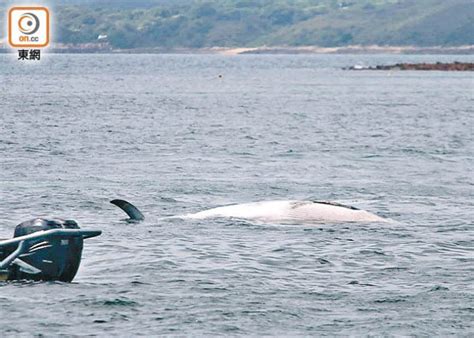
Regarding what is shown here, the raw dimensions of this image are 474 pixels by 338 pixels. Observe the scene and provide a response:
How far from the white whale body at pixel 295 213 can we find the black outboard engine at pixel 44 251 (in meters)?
9.54

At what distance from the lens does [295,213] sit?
32.9 meters

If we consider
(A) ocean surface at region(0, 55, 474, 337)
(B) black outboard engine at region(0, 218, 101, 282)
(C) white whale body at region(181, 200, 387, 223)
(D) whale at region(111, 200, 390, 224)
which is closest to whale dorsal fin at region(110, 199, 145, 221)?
(D) whale at region(111, 200, 390, 224)

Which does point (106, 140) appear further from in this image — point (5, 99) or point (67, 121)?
point (5, 99)

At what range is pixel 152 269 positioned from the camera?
2630cm

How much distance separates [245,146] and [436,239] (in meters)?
31.3

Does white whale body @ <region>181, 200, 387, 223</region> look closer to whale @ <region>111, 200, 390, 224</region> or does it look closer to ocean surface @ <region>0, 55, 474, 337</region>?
whale @ <region>111, 200, 390, 224</region>

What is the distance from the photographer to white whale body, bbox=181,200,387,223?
32.8m

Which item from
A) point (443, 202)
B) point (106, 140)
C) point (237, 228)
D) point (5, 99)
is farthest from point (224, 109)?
point (237, 228)

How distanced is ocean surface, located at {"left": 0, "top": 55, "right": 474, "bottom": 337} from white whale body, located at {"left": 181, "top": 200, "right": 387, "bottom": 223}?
58cm

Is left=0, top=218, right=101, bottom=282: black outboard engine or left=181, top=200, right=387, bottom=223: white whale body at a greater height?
left=0, top=218, right=101, bottom=282: black outboard engine

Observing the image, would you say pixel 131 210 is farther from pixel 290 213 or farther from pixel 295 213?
pixel 295 213

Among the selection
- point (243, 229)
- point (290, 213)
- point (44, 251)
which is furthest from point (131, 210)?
point (44, 251)

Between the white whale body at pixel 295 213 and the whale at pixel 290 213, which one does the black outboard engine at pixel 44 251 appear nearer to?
the whale at pixel 290 213

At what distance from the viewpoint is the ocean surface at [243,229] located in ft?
72.4
